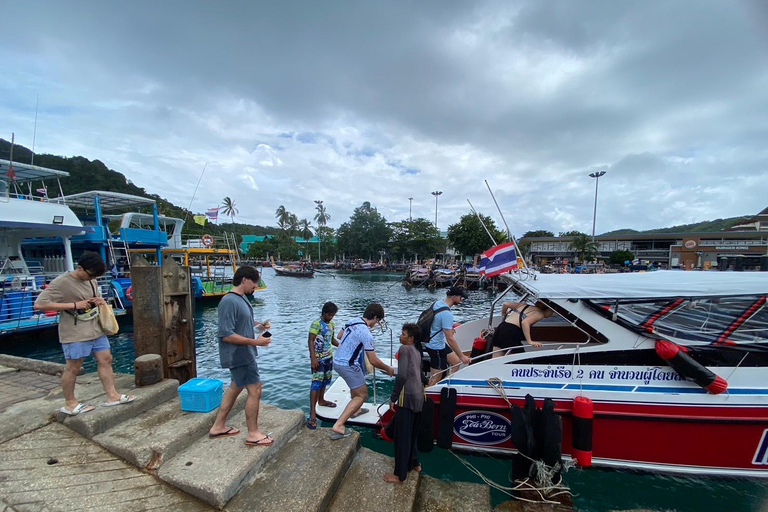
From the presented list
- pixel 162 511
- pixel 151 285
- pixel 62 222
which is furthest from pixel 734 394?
pixel 62 222

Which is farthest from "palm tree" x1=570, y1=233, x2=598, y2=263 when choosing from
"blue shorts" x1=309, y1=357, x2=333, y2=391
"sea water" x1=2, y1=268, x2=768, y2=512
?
"blue shorts" x1=309, y1=357, x2=333, y2=391

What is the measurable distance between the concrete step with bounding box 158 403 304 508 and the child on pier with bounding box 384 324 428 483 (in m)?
1.23

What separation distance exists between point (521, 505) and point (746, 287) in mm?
3771

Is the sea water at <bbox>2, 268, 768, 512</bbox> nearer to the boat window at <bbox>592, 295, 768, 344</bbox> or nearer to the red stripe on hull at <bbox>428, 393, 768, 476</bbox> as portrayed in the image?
the red stripe on hull at <bbox>428, 393, 768, 476</bbox>

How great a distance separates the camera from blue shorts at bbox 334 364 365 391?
373 centimetres

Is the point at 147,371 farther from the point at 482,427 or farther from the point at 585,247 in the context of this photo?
the point at 585,247

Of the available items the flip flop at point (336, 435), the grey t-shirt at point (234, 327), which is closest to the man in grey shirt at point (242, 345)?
the grey t-shirt at point (234, 327)

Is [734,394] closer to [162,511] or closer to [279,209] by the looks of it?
[162,511]

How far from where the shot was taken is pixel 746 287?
3867 millimetres

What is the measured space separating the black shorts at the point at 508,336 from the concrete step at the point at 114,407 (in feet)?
15.3

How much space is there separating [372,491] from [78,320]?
3.66 m

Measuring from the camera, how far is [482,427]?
173 inches

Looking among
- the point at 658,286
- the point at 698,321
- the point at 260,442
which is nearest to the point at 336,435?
the point at 260,442

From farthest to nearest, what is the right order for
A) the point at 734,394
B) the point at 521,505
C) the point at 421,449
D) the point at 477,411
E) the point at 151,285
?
the point at 151,285, the point at 477,411, the point at 734,394, the point at 421,449, the point at 521,505
